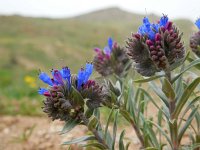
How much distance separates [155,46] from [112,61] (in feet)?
5.79

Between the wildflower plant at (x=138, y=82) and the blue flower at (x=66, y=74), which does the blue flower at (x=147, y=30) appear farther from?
the blue flower at (x=66, y=74)

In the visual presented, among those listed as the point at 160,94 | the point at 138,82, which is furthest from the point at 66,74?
the point at 160,94

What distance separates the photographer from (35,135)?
6.43 m

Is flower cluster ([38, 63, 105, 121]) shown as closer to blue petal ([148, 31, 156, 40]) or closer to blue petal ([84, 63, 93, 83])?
blue petal ([84, 63, 93, 83])

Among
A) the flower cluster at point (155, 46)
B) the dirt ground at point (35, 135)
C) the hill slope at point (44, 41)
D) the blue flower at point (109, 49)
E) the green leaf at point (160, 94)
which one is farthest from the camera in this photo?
the hill slope at point (44, 41)

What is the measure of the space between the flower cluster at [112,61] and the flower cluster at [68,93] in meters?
1.54

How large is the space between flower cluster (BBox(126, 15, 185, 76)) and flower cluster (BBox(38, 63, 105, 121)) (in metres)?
0.36

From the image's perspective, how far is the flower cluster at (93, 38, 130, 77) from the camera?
14.5 feet

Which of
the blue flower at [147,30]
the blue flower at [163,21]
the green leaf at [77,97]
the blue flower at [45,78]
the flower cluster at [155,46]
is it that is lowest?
the green leaf at [77,97]

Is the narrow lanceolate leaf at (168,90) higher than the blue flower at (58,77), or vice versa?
the blue flower at (58,77)

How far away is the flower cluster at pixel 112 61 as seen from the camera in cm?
443

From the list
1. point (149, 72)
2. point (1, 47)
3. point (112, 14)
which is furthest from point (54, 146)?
point (112, 14)

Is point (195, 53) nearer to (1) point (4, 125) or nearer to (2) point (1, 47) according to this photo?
(1) point (4, 125)

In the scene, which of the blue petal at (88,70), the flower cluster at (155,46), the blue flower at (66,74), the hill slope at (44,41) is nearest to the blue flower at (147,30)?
the flower cluster at (155,46)
